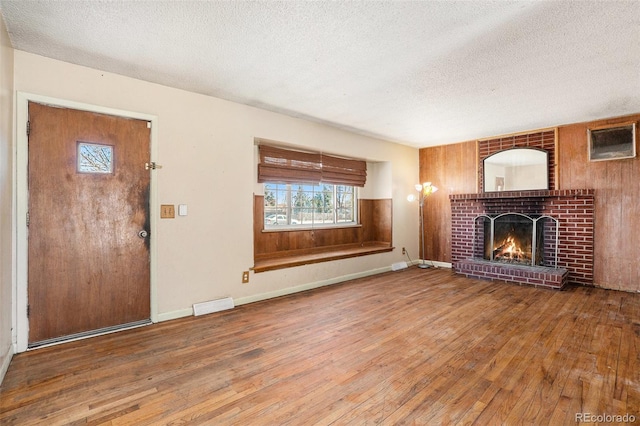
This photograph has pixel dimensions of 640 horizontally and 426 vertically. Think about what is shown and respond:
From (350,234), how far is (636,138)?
4343 millimetres

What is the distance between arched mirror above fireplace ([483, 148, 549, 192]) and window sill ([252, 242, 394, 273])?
85.5 inches

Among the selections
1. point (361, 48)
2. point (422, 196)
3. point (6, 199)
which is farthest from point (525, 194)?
point (6, 199)

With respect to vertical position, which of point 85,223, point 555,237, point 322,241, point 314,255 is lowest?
point 314,255

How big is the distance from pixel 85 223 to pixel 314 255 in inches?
118

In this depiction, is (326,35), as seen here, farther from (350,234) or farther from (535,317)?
(350,234)

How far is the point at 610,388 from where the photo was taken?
1.99 meters

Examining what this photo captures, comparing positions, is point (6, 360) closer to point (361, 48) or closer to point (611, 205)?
point (361, 48)

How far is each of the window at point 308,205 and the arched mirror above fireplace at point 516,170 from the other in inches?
96.6

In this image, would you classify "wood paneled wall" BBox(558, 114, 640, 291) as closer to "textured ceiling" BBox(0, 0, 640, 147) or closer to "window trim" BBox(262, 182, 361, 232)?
"textured ceiling" BBox(0, 0, 640, 147)

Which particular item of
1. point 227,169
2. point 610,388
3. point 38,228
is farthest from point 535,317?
point 38,228

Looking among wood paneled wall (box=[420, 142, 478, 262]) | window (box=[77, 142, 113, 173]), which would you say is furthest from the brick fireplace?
window (box=[77, 142, 113, 173])

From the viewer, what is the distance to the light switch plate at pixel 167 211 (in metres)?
3.22

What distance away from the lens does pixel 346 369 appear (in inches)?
88.8

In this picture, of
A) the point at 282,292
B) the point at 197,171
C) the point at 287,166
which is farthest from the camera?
the point at 287,166
